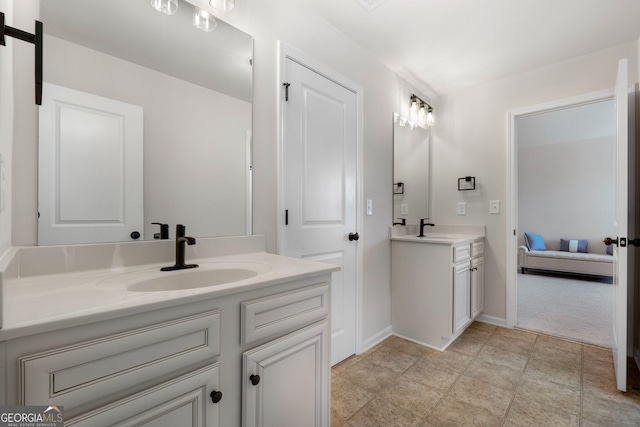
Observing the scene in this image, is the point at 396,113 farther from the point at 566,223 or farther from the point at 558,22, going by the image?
the point at 566,223

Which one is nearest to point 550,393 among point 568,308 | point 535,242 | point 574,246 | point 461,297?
point 461,297

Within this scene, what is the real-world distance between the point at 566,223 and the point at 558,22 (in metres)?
4.88

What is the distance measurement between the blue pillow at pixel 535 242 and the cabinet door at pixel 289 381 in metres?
5.89

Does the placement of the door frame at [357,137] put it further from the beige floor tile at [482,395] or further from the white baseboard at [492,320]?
the white baseboard at [492,320]

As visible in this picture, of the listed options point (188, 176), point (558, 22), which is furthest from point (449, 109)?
point (188, 176)

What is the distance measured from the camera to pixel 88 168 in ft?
3.59

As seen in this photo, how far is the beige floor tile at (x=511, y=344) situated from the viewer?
2281 mm

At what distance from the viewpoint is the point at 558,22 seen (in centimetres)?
202

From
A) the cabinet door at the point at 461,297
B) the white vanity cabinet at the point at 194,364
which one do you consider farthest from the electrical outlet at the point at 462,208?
the white vanity cabinet at the point at 194,364

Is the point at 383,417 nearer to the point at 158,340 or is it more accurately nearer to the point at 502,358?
the point at 502,358

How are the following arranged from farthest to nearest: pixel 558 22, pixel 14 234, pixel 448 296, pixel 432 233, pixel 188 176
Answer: pixel 432 233 → pixel 448 296 → pixel 558 22 → pixel 188 176 → pixel 14 234

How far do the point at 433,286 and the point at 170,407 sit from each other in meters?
2.07

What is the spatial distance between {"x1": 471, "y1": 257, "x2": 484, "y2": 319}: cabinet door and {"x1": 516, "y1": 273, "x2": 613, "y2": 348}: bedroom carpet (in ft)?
1.38

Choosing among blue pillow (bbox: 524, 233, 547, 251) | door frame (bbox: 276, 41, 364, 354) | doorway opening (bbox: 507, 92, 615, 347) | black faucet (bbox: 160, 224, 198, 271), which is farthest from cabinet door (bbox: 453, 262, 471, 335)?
blue pillow (bbox: 524, 233, 547, 251)
